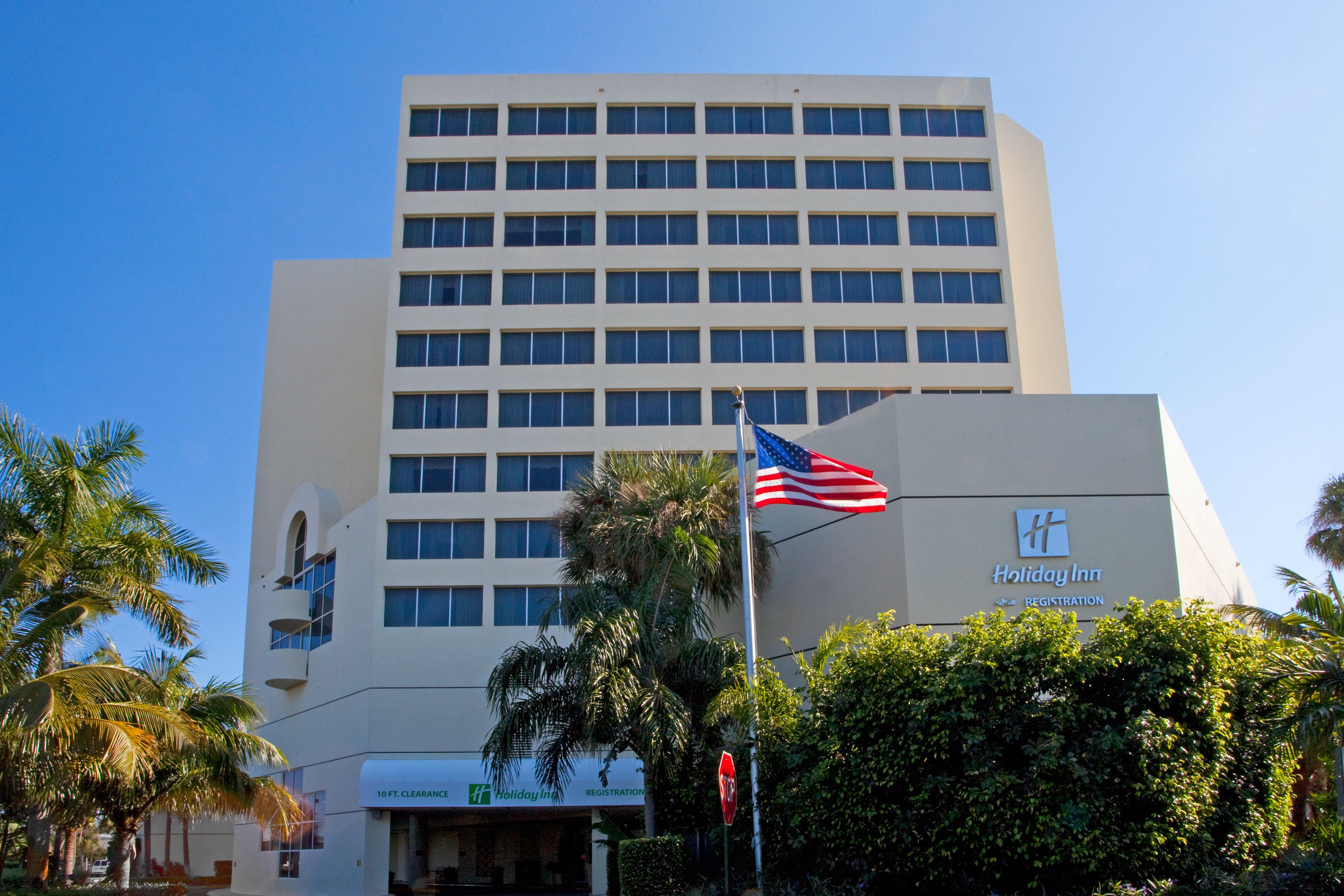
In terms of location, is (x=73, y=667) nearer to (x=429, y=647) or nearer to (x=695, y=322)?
(x=429, y=647)

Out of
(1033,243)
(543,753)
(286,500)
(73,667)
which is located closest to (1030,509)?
(543,753)

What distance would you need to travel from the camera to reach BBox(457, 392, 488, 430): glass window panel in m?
41.8

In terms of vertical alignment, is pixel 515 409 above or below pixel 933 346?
below

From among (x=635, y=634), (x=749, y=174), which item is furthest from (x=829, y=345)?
(x=635, y=634)

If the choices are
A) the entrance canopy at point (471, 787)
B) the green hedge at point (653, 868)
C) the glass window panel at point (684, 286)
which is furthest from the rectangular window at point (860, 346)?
the green hedge at point (653, 868)

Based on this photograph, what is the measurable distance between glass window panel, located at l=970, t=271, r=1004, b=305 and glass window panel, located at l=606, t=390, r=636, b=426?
1370 cm

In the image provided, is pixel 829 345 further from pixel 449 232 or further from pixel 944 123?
pixel 449 232

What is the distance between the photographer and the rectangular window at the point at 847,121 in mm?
44969

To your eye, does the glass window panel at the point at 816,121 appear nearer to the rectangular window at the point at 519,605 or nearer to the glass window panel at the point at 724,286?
the glass window panel at the point at 724,286

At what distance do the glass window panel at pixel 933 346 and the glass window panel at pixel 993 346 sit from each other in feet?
4.27

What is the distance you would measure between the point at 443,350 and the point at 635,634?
25887 mm

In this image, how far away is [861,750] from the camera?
16.3 meters

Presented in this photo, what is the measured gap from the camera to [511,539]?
40.4 meters

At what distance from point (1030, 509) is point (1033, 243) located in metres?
28.9
